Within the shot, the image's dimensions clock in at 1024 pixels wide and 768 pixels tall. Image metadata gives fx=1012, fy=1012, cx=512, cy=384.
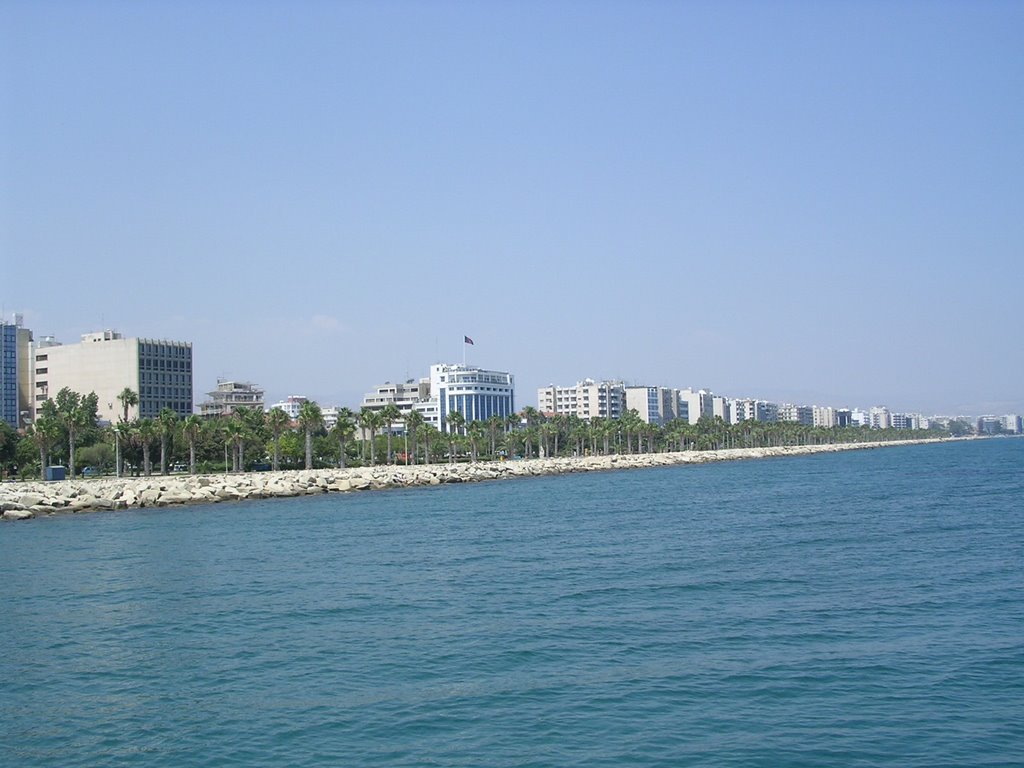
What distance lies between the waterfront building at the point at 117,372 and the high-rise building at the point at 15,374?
2016 millimetres

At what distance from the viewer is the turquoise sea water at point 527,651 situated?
1352 centimetres

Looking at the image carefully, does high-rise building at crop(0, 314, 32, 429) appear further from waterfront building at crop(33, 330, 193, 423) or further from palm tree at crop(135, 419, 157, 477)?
palm tree at crop(135, 419, 157, 477)

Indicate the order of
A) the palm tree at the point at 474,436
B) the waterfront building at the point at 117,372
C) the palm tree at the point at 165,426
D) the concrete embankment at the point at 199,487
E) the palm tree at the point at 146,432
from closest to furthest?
the concrete embankment at the point at 199,487 < the palm tree at the point at 146,432 < the palm tree at the point at 165,426 < the palm tree at the point at 474,436 < the waterfront building at the point at 117,372

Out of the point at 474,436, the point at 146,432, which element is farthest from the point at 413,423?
the point at 146,432

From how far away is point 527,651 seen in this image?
18.3 m

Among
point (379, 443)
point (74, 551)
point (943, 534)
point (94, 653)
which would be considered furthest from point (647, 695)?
point (379, 443)

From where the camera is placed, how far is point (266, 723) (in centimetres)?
1452

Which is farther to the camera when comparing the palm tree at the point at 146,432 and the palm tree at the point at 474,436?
the palm tree at the point at 474,436

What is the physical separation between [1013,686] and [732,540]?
1937cm

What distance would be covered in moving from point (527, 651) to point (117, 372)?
146138 millimetres

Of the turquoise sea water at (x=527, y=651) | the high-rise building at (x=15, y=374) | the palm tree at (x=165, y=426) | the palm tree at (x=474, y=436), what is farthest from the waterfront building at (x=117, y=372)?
the turquoise sea water at (x=527, y=651)

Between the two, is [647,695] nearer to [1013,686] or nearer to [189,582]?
[1013,686]

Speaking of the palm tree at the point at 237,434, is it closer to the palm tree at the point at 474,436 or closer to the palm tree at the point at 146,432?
the palm tree at the point at 146,432

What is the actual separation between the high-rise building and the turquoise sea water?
5129 inches
